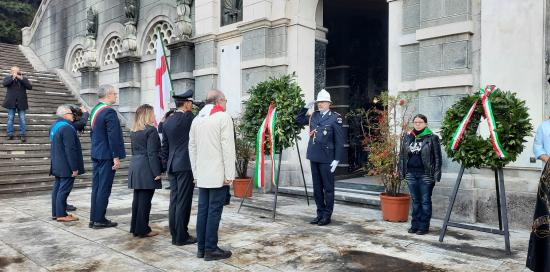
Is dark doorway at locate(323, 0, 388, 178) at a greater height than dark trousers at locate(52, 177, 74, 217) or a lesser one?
greater

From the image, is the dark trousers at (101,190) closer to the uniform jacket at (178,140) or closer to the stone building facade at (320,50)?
the uniform jacket at (178,140)

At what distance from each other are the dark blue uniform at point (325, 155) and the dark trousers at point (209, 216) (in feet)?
6.81

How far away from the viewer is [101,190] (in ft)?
20.1

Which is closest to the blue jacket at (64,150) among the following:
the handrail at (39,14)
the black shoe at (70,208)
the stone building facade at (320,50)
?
the black shoe at (70,208)

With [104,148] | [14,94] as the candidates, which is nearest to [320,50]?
[104,148]

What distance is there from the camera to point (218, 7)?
11.1 metres

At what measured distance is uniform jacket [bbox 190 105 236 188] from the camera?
4.62 m

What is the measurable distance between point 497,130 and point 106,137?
16.9 ft

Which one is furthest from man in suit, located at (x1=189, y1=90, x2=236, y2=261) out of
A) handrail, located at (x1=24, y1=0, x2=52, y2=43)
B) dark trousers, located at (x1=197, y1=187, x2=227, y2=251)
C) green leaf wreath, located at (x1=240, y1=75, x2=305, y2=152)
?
handrail, located at (x1=24, y1=0, x2=52, y2=43)

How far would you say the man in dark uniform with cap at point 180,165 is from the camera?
5098 mm

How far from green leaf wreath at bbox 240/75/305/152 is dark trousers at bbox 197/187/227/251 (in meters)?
2.54

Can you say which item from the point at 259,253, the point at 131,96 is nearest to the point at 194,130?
the point at 259,253

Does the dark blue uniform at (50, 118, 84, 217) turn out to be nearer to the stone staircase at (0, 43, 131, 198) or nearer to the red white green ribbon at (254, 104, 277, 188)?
the red white green ribbon at (254, 104, 277, 188)

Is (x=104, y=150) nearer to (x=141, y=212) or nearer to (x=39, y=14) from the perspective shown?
(x=141, y=212)
